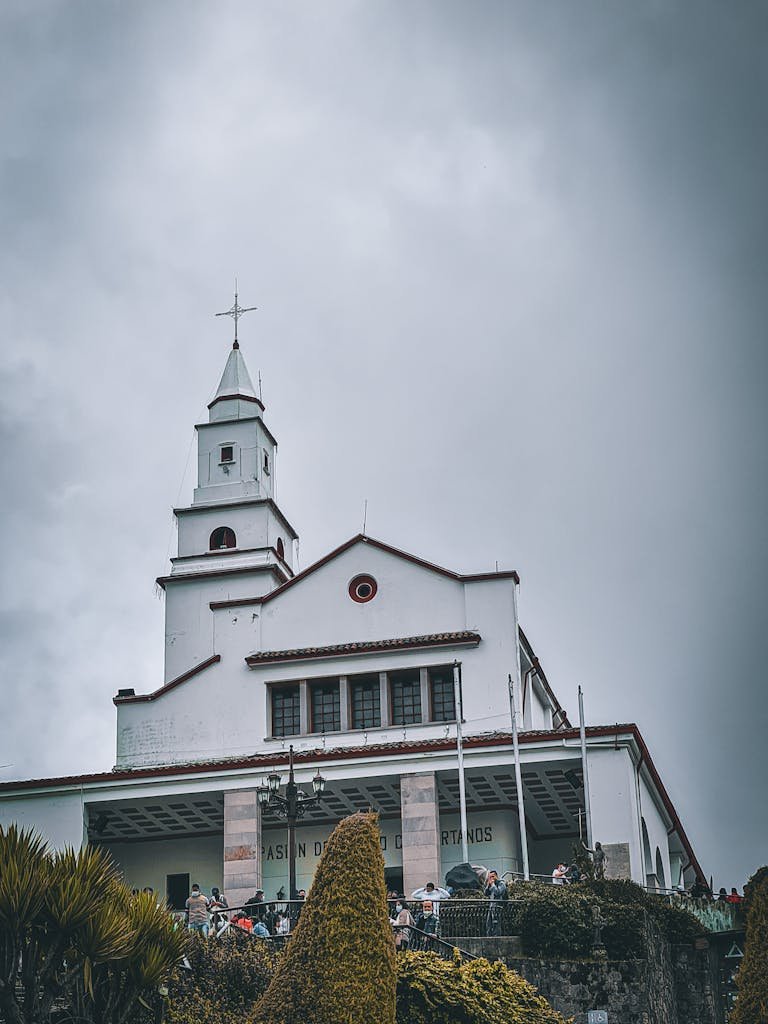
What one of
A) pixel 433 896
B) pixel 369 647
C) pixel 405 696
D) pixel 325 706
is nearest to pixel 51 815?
pixel 325 706

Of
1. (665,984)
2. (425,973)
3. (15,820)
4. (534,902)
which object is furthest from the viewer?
(15,820)

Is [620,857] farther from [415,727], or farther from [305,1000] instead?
[305,1000]

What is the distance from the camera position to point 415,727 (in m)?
Answer: 43.0

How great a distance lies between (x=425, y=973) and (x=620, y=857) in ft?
49.6

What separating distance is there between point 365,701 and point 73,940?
2239 cm

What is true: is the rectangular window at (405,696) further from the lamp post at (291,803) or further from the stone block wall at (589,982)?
the stone block wall at (589,982)

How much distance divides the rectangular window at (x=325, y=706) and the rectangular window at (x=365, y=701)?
464 mm

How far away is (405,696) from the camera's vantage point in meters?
44.0

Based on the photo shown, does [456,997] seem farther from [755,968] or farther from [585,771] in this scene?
[585,771]

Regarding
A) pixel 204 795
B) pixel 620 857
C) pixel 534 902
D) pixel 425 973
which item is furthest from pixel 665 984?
pixel 204 795

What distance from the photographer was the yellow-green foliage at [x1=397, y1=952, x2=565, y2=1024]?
23.2 metres

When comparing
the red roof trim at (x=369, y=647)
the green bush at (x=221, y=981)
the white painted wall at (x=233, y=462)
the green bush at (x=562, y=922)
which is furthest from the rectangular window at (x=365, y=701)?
the green bush at (x=221, y=981)

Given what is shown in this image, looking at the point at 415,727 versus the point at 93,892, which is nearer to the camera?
the point at 93,892

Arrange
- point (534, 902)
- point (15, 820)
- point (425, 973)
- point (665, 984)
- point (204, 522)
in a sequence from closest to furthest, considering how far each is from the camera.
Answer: point (425, 973), point (534, 902), point (665, 984), point (15, 820), point (204, 522)
